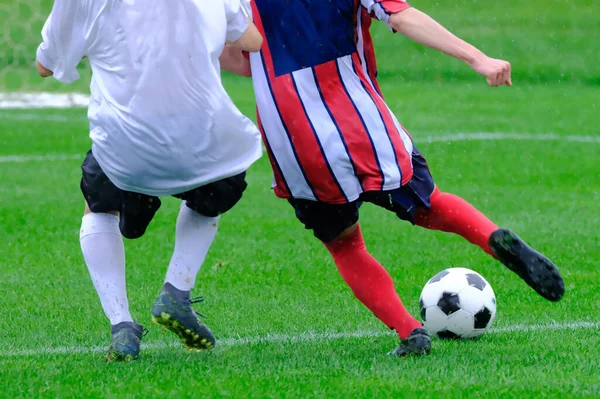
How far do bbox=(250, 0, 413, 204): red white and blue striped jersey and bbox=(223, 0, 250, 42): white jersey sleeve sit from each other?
38 centimetres

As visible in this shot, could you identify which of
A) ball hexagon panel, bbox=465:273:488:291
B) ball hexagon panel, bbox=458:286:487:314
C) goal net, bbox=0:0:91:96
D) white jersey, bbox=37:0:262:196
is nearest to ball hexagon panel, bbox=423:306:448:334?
ball hexagon panel, bbox=458:286:487:314

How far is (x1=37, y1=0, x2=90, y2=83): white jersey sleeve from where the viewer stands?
14.0 ft

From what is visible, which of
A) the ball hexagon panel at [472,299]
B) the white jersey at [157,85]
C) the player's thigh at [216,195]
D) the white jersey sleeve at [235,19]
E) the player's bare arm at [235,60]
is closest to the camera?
the white jersey at [157,85]

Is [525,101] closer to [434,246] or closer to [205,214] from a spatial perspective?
[434,246]

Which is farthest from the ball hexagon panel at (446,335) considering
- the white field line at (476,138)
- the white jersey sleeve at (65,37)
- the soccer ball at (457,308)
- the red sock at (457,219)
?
the white field line at (476,138)

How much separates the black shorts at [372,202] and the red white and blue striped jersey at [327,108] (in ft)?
0.21

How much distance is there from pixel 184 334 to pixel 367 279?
84cm

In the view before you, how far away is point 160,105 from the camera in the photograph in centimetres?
425

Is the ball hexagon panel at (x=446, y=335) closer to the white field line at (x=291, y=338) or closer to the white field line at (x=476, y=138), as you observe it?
the white field line at (x=291, y=338)

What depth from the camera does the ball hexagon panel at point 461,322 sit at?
5.12 meters

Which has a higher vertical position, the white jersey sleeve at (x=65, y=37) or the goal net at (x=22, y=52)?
the white jersey sleeve at (x=65, y=37)

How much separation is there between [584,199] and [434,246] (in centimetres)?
240

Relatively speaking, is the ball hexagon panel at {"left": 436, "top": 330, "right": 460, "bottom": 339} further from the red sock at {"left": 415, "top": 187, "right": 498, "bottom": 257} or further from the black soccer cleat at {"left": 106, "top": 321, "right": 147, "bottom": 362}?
the black soccer cleat at {"left": 106, "top": 321, "right": 147, "bottom": 362}

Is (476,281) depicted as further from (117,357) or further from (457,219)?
(117,357)
